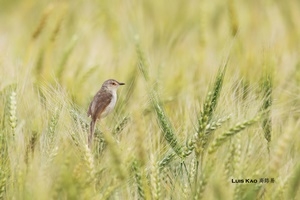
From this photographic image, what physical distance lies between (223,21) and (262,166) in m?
3.03

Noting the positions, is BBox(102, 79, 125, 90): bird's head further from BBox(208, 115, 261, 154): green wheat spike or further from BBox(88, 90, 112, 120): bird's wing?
BBox(208, 115, 261, 154): green wheat spike

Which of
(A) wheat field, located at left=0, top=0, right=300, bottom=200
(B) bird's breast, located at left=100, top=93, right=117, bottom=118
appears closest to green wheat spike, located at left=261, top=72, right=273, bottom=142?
(A) wheat field, located at left=0, top=0, right=300, bottom=200

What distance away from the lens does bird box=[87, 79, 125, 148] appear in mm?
2303

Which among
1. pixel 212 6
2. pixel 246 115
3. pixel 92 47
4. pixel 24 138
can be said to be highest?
pixel 212 6

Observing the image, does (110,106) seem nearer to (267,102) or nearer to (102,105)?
(102,105)

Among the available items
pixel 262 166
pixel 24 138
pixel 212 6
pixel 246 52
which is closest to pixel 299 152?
pixel 262 166

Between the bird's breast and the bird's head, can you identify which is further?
the bird's head

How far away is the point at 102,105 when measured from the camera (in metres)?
→ 2.44

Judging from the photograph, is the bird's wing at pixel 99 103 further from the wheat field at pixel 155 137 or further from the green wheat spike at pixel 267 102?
the green wheat spike at pixel 267 102

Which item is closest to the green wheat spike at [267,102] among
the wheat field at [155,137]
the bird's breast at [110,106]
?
the wheat field at [155,137]

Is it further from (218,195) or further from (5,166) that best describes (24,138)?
(218,195)

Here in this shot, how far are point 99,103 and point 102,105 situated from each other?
0.03 m

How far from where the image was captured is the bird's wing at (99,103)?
238 centimetres

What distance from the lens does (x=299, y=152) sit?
2.35 m
